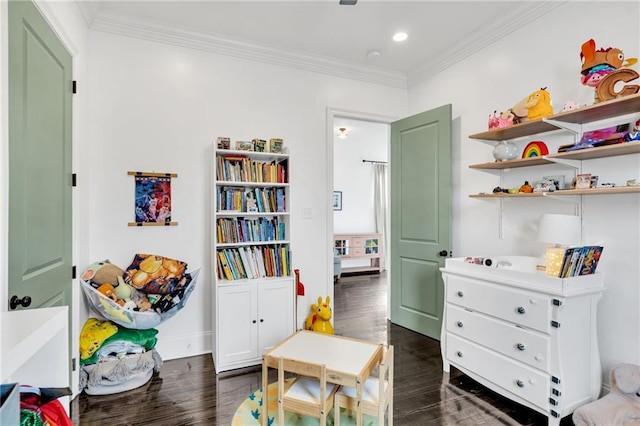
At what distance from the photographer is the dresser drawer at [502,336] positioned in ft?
6.51

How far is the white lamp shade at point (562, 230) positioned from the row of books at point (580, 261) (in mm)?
140

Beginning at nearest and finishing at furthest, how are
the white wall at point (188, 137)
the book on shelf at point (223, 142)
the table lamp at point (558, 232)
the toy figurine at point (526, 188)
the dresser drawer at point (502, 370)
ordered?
the dresser drawer at point (502, 370), the table lamp at point (558, 232), the toy figurine at point (526, 188), the white wall at point (188, 137), the book on shelf at point (223, 142)

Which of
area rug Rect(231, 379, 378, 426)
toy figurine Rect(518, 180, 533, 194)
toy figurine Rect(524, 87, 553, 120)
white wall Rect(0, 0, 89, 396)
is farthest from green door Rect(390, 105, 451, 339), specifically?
white wall Rect(0, 0, 89, 396)

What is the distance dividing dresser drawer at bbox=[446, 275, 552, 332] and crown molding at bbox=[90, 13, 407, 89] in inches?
92.9

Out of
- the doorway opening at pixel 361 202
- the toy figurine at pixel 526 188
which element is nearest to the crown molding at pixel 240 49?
the toy figurine at pixel 526 188

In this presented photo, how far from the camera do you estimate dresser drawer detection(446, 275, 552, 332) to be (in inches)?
78.6

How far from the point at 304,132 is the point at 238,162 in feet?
2.86

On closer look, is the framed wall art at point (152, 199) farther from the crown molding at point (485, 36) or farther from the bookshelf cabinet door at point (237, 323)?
the crown molding at point (485, 36)

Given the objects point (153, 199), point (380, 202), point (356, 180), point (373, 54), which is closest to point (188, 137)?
point (153, 199)

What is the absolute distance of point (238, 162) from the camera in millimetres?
2914

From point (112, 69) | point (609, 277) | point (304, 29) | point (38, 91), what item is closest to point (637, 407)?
point (609, 277)

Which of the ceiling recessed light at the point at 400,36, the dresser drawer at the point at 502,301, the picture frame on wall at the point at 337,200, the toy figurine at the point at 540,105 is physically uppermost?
the ceiling recessed light at the point at 400,36

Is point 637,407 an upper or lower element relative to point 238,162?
lower

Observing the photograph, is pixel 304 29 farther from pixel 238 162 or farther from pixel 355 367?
pixel 355 367
